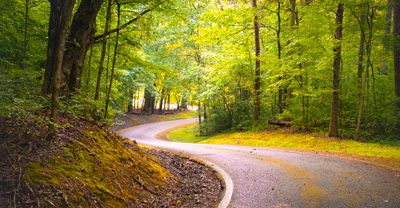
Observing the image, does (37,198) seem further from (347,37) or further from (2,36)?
(347,37)

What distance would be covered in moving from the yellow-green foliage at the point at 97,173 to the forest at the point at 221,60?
835 mm

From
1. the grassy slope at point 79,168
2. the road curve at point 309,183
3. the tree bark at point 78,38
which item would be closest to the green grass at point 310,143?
the road curve at point 309,183

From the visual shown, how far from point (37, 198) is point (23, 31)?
25.8ft

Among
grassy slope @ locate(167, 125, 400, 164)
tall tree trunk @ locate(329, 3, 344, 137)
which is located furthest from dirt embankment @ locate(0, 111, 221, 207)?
tall tree trunk @ locate(329, 3, 344, 137)

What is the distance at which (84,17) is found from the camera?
239 inches

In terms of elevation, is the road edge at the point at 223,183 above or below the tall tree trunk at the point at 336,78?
below

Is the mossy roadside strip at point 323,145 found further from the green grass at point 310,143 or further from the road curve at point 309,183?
the road curve at point 309,183

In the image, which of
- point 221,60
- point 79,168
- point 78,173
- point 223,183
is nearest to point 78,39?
point 79,168

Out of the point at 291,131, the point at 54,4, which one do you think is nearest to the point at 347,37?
the point at 291,131

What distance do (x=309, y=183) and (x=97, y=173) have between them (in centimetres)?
492

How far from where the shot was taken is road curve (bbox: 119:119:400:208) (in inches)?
168

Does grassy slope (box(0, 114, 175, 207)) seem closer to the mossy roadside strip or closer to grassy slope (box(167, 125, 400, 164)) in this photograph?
the mossy roadside strip

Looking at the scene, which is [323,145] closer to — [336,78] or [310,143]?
[310,143]

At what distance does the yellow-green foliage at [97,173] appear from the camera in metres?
2.92
